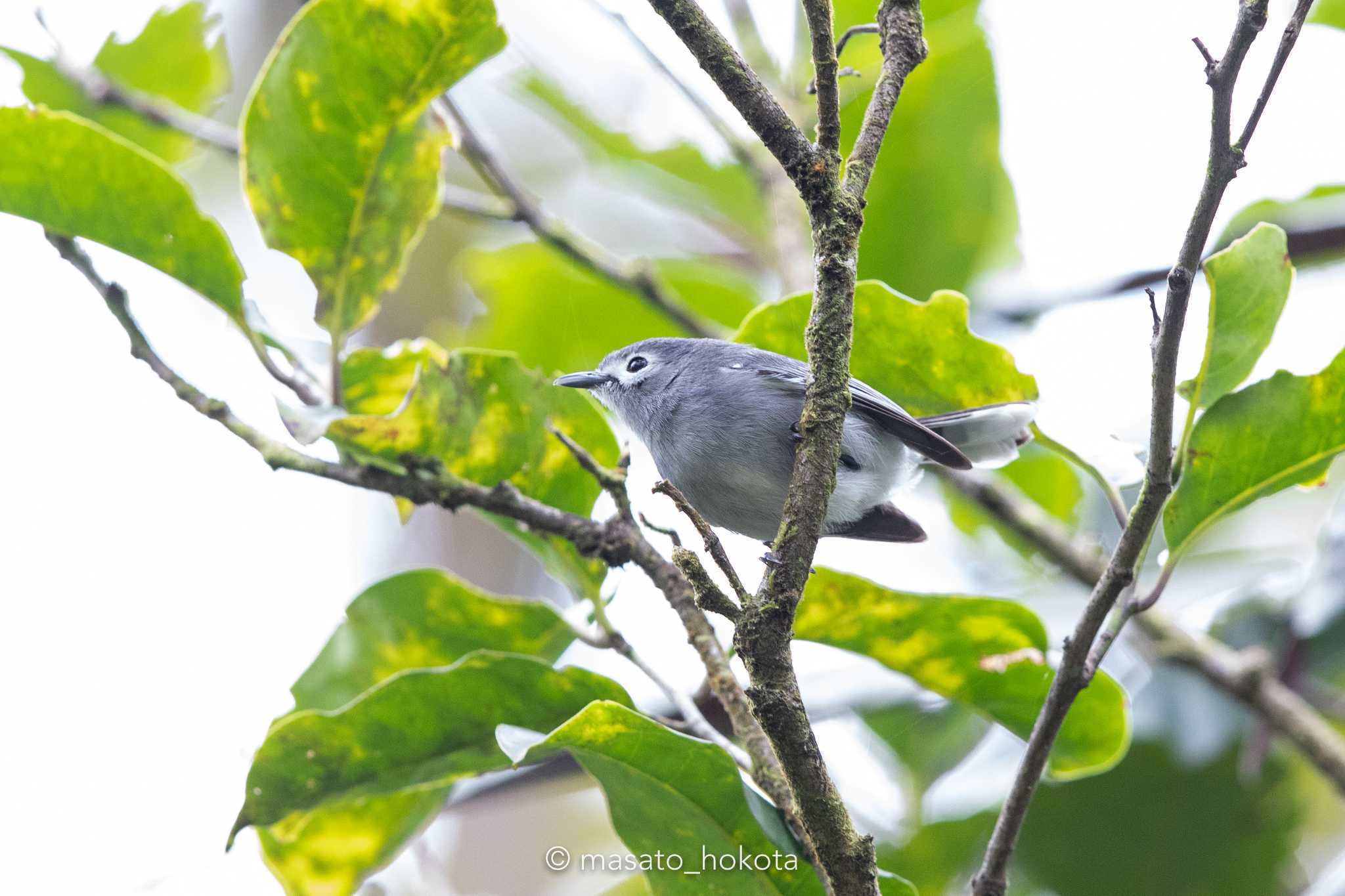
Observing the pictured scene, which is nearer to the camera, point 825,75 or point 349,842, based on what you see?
point 825,75

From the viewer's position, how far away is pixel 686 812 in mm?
1964

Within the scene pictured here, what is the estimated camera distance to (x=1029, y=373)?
2400mm

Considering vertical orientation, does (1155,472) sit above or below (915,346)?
below

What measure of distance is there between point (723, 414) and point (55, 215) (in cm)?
159

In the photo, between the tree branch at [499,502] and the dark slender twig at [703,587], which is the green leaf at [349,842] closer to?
the tree branch at [499,502]

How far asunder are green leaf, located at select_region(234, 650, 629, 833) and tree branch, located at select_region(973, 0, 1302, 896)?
765 millimetres

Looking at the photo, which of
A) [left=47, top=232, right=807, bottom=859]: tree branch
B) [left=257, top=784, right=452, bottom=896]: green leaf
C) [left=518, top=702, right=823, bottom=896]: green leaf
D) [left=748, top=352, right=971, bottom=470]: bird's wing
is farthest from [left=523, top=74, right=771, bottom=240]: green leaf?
[left=518, top=702, right=823, bottom=896]: green leaf

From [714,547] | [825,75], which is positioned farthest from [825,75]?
[714,547]

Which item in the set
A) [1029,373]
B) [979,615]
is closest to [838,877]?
[979,615]

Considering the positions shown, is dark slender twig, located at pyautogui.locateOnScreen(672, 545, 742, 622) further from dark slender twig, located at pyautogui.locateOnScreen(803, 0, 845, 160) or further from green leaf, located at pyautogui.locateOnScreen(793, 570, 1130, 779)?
green leaf, located at pyautogui.locateOnScreen(793, 570, 1130, 779)

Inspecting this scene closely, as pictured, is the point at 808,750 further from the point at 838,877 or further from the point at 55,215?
the point at 55,215

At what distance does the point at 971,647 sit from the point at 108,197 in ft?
6.61

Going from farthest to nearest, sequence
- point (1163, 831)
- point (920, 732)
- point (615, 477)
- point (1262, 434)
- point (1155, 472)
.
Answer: point (920, 732)
point (1163, 831)
point (615, 477)
point (1262, 434)
point (1155, 472)

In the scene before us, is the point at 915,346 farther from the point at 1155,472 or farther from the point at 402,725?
the point at 402,725
